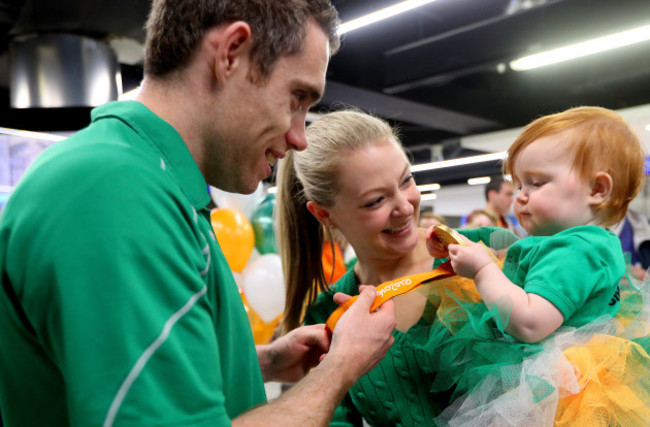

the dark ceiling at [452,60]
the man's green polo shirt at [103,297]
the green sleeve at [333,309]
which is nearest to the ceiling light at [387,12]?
the dark ceiling at [452,60]

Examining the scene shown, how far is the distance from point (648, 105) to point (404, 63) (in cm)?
405

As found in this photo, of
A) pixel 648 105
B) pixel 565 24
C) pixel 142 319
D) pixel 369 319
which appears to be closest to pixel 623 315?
pixel 369 319

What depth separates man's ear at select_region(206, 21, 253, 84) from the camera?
3.29 feet

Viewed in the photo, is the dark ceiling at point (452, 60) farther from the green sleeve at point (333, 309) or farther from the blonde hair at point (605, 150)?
the blonde hair at point (605, 150)

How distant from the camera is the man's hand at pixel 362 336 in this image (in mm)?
1090

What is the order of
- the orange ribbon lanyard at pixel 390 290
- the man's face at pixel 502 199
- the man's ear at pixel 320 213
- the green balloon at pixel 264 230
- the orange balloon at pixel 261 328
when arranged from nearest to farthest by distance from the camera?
1. the orange ribbon lanyard at pixel 390 290
2. the man's ear at pixel 320 213
3. the orange balloon at pixel 261 328
4. the green balloon at pixel 264 230
5. the man's face at pixel 502 199

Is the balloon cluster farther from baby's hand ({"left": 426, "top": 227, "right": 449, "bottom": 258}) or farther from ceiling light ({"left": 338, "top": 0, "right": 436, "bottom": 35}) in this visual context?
baby's hand ({"left": 426, "top": 227, "right": 449, "bottom": 258})

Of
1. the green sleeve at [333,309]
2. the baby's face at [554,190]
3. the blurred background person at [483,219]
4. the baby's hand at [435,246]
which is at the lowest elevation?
the blurred background person at [483,219]

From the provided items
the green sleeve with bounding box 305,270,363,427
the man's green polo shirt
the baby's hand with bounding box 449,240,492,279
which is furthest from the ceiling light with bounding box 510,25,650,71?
the man's green polo shirt

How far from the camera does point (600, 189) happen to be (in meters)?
1.42

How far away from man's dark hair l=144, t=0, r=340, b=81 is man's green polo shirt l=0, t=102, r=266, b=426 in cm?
23

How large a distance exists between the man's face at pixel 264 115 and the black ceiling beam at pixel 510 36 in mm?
5630

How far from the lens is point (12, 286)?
2.61 feet

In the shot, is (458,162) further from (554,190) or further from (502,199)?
(554,190)
